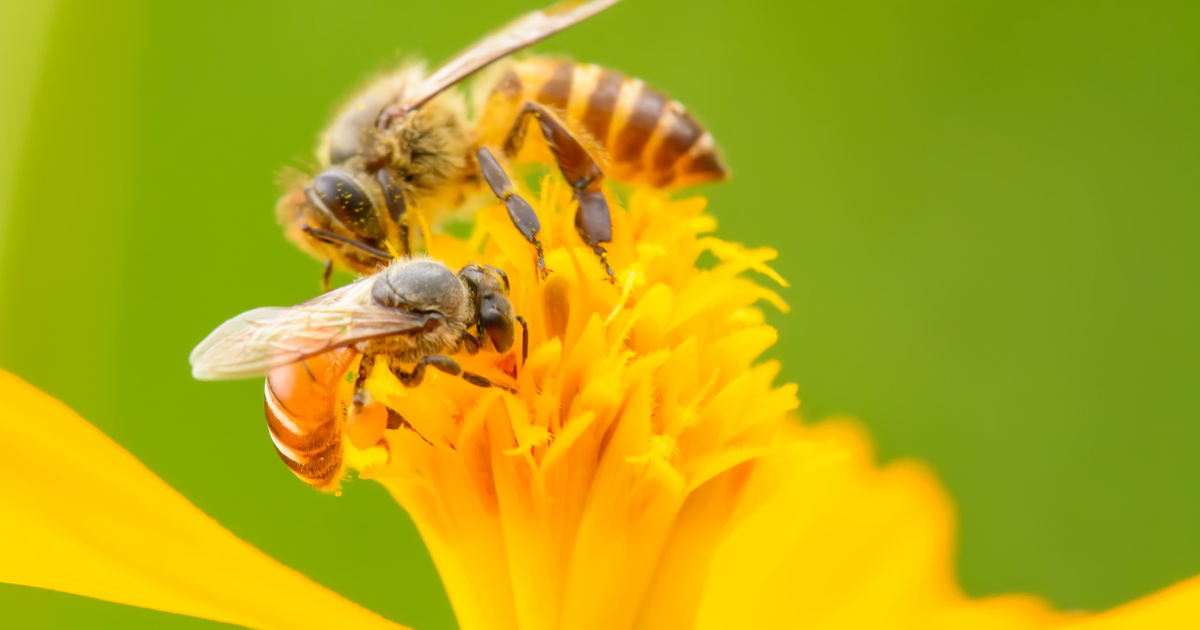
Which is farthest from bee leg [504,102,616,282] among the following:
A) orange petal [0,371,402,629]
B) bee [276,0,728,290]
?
orange petal [0,371,402,629]

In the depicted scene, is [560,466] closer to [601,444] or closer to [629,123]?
[601,444]

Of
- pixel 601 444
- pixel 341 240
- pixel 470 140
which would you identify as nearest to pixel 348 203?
pixel 341 240

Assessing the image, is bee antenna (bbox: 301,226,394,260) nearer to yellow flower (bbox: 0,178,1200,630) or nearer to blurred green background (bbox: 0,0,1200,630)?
yellow flower (bbox: 0,178,1200,630)

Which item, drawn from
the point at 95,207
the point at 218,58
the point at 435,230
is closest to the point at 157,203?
the point at 95,207

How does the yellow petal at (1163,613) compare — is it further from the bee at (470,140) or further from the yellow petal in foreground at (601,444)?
the bee at (470,140)

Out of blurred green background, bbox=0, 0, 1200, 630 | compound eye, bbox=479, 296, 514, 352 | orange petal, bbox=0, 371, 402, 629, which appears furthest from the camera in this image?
blurred green background, bbox=0, 0, 1200, 630

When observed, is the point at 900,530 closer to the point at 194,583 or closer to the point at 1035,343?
the point at 1035,343

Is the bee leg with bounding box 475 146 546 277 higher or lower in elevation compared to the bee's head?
higher

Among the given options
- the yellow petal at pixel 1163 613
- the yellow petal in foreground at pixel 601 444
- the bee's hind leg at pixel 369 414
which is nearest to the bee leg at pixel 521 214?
the yellow petal in foreground at pixel 601 444
